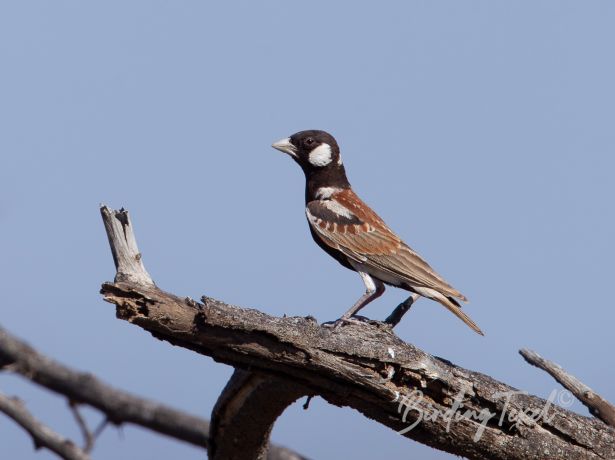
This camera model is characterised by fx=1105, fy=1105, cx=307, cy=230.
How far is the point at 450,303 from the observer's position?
8078mm

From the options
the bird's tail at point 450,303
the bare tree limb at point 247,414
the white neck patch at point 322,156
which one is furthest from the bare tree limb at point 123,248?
the white neck patch at point 322,156

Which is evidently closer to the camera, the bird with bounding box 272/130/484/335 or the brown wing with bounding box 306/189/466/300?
the bird with bounding box 272/130/484/335

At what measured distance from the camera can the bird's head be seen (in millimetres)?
9727

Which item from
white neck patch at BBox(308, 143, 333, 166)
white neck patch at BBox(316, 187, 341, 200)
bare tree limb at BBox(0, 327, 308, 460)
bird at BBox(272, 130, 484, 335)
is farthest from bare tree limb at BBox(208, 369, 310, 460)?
white neck patch at BBox(308, 143, 333, 166)

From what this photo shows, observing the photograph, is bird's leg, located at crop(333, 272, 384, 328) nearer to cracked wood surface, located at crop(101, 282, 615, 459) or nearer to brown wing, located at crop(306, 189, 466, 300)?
brown wing, located at crop(306, 189, 466, 300)

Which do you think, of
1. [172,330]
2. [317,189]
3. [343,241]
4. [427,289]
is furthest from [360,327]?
[317,189]

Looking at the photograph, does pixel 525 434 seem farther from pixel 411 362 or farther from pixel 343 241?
pixel 343 241

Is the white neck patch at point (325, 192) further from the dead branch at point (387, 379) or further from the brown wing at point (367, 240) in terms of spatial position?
the dead branch at point (387, 379)

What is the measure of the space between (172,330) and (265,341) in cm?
53

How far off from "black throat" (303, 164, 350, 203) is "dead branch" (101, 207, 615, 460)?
126 inches

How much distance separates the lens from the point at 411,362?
6.23 metres

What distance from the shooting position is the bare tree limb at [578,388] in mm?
6898

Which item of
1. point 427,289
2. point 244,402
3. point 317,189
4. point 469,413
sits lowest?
point 244,402

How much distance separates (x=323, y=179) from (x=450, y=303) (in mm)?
2091
